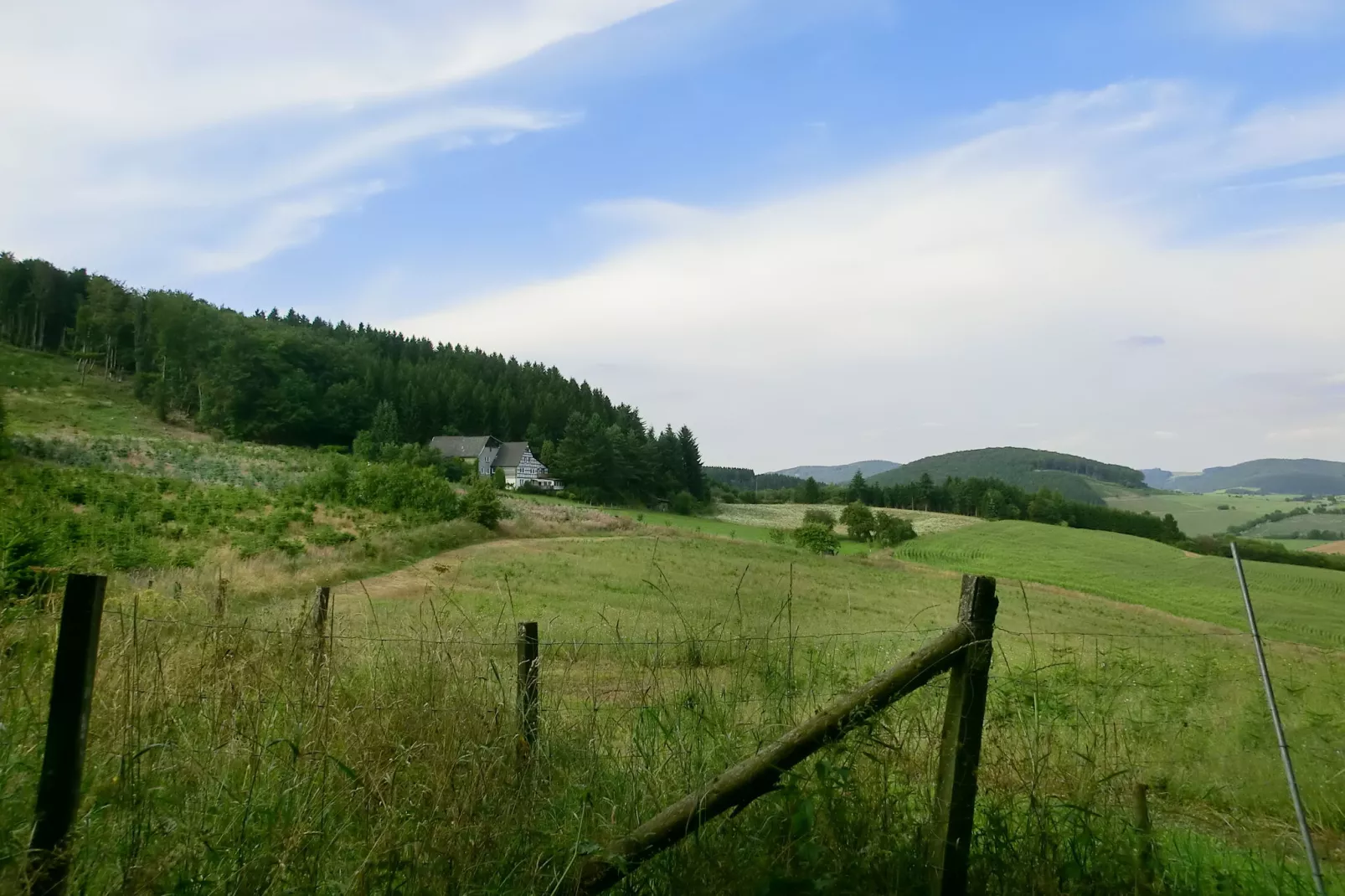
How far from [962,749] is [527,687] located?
221cm

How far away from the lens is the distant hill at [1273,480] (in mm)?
28500

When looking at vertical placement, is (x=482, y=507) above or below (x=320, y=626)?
below

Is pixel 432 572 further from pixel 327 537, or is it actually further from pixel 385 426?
pixel 385 426

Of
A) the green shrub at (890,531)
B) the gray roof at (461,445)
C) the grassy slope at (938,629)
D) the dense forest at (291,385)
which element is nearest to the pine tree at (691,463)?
the dense forest at (291,385)

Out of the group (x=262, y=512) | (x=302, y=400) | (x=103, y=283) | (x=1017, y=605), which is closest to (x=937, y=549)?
(x=1017, y=605)

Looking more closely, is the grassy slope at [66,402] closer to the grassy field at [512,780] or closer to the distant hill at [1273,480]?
the grassy field at [512,780]

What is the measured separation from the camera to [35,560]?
9031 millimetres

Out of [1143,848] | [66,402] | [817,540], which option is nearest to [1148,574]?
[817,540]

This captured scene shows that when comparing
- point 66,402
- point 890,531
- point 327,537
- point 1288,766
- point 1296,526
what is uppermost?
point 66,402

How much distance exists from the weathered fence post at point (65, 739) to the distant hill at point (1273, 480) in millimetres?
31866

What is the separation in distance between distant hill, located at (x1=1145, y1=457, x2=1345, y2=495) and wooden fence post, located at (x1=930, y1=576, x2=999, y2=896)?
1161 inches

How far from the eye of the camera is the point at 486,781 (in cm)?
320

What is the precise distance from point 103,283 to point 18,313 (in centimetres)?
979

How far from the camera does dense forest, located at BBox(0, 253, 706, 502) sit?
68812 mm
